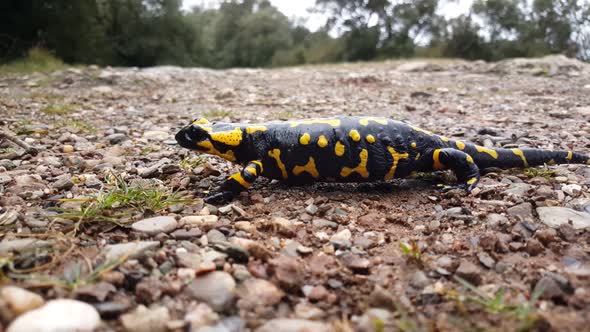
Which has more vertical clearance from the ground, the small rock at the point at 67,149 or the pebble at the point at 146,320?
the small rock at the point at 67,149

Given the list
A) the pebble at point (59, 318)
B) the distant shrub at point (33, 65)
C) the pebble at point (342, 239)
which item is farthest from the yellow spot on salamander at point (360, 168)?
the distant shrub at point (33, 65)

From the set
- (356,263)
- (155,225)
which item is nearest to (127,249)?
(155,225)

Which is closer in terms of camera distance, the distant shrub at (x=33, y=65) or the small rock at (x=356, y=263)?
the small rock at (x=356, y=263)

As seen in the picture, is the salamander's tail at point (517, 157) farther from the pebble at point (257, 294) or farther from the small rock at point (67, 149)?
the small rock at point (67, 149)

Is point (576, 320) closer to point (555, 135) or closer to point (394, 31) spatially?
point (555, 135)

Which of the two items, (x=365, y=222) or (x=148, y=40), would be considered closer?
(x=365, y=222)

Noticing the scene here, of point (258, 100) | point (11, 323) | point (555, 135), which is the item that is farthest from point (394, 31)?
point (11, 323)

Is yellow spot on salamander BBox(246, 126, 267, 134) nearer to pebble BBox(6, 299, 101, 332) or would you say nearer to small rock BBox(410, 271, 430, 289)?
small rock BBox(410, 271, 430, 289)

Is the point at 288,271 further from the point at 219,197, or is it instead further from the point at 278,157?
the point at 278,157
